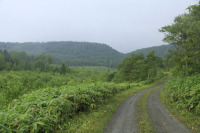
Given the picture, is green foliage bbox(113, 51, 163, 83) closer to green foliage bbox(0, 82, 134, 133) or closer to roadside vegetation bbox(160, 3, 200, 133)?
roadside vegetation bbox(160, 3, 200, 133)

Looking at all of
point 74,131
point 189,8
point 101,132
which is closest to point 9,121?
point 74,131

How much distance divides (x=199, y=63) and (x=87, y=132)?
1644 centimetres

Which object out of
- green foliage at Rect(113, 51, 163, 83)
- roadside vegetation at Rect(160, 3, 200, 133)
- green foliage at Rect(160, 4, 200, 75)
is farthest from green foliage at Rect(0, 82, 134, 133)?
green foliage at Rect(113, 51, 163, 83)

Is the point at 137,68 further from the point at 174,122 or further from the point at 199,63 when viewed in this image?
the point at 174,122

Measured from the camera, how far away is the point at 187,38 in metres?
16.4

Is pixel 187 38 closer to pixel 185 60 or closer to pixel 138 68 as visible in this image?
pixel 185 60

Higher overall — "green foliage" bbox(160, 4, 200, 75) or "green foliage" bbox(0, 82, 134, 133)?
"green foliage" bbox(160, 4, 200, 75)

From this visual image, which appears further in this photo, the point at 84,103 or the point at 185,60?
the point at 185,60

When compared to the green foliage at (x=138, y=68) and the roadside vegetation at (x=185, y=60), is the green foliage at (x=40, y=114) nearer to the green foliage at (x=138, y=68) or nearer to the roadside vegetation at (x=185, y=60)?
the roadside vegetation at (x=185, y=60)

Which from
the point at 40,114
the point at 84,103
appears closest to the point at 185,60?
the point at 84,103

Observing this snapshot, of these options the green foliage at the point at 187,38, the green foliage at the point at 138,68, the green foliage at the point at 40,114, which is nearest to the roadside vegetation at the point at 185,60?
the green foliage at the point at 187,38

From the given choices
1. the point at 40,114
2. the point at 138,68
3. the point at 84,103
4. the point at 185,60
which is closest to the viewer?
the point at 40,114

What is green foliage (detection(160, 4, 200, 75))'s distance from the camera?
14.2 metres

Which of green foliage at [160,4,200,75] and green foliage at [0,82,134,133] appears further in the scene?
green foliage at [160,4,200,75]
